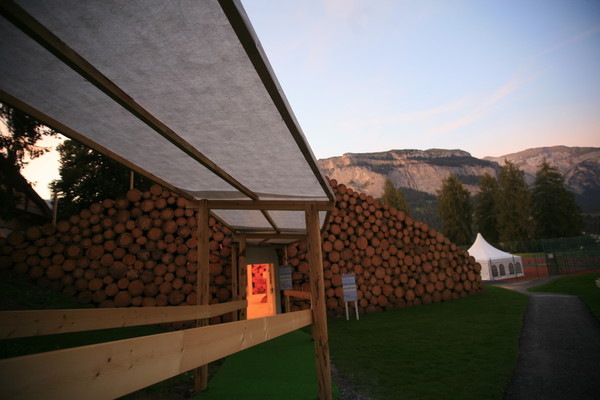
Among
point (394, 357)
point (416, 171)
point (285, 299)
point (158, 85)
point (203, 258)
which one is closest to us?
point (158, 85)

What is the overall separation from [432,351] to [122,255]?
6.29 meters

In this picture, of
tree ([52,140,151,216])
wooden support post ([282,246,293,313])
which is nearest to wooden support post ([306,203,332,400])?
wooden support post ([282,246,293,313])

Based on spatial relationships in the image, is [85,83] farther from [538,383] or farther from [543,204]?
[543,204]

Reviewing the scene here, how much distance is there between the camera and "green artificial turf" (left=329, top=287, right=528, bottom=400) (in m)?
3.12

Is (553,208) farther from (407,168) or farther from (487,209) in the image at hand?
(407,168)

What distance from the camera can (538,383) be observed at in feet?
10.1

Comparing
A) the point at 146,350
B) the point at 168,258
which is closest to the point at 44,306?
the point at 168,258

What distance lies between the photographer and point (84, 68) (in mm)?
1431

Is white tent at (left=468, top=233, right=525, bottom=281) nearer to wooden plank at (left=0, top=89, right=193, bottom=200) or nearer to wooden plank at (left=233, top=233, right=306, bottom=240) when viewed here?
wooden plank at (left=233, top=233, right=306, bottom=240)

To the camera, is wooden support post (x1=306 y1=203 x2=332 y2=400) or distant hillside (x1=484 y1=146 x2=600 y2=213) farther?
distant hillside (x1=484 y1=146 x2=600 y2=213)

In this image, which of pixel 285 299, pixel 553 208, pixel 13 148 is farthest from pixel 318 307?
pixel 553 208

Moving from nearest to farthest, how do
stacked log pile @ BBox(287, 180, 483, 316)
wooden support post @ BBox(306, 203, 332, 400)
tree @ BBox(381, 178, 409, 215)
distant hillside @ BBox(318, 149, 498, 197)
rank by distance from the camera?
1. wooden support post @ BBox(306, 203, 332, 400)
2. stacked log pile @ BBox(287, 180, 483, 316)
3. tree @ BBox(381, 178, 409, 215)
4. distant hillside @ BBox(318, 149, 498, 197)

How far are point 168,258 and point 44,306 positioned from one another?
87.6 inches

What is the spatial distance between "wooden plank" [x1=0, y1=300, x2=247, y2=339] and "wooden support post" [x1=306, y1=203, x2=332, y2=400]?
1.32 m
